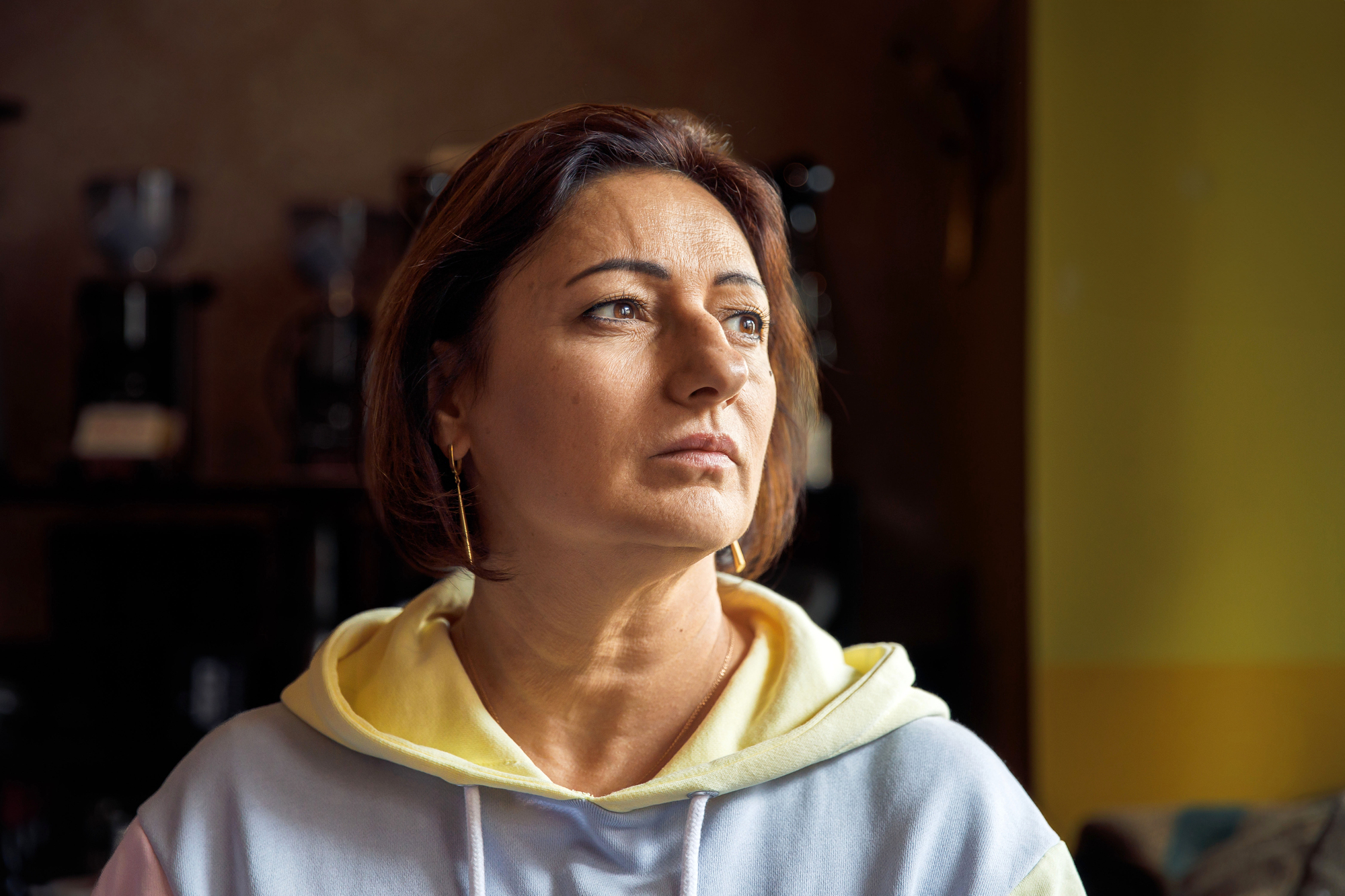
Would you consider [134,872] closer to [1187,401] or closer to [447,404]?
[447,404]

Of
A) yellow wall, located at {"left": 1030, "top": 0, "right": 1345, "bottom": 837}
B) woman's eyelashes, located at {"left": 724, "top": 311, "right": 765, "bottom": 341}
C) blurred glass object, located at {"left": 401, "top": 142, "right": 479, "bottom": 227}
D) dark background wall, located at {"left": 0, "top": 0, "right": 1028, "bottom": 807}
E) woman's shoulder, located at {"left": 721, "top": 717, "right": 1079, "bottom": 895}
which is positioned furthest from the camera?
dark background wall, located at {"left": 0, "top": 0, "right": 1028, "bottom": 807}

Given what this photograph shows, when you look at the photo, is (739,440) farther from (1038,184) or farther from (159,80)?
(159,80)

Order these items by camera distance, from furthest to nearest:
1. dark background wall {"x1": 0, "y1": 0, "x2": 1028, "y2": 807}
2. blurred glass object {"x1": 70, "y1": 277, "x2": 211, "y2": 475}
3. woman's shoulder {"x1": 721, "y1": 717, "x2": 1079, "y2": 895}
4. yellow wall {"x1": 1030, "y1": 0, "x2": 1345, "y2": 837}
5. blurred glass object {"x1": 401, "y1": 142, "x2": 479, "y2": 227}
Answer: dark background wall {"x1": 0, "y1": 0, "x2": 1028, "y2": 807} → blurred glass object {"x1": 70, "y1": 277, "x2": 211, "y2": 475} → blurred glass object {"x1": 401, "y1": 142, "x2": 479, "y2": 227} → yellow wall {"x1": 1030, "y1": 0, "x2": 1345, "y2": 837} → woman's shoulder {"x1": 721, "y1": 717, "x2": 1079, "y2": 895}

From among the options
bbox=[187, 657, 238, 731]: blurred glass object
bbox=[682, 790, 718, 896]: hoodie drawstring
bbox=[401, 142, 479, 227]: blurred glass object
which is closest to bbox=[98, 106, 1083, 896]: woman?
bbox=[682, 790, 718, 896]: hoodie drawstring

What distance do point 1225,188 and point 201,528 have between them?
7.03ft

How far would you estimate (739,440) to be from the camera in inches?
38.0

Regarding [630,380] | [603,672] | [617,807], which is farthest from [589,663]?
[630,380]

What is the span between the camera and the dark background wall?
2.71 m

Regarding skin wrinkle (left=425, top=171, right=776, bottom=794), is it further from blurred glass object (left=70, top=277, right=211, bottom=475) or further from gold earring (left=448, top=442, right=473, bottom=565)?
blurred glass object (left=70, top=277, right=211, bottom=475)

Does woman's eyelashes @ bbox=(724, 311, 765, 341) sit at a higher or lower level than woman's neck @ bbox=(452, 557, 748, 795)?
higher

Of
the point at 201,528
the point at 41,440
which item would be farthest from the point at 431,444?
the point at 41,440

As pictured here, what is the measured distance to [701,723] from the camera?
1.01m

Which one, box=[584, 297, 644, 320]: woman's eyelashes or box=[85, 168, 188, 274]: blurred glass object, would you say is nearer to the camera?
box=[584, 297, 644, 320]: woman's eyelashes

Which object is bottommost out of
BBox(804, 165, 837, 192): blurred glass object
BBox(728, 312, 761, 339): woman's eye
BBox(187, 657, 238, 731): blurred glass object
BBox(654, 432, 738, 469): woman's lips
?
BBox(187, 657, 238, 731): blurred glass object
